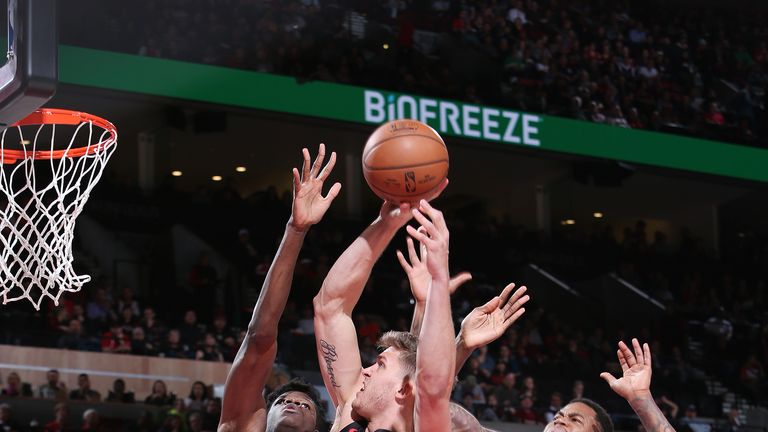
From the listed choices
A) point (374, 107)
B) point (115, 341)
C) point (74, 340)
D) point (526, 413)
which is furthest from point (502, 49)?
point (74, 340)

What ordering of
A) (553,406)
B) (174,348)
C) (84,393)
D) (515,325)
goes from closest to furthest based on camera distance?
(84,393) < (174,348) < (553,406) < (515,325)

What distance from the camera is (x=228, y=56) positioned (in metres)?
12.2

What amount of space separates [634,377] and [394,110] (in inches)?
342

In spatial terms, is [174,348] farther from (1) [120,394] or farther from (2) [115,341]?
(1) [120,394]

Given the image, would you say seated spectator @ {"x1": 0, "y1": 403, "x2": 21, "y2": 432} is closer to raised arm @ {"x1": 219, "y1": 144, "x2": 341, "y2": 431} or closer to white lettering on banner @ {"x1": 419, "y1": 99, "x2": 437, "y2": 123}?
raised arm @ {"x1": 219, "y1": 144, "x2": 341, "y2": 431}

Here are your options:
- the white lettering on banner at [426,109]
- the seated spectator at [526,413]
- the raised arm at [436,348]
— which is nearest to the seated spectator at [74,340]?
the seated spectator at [526,413]

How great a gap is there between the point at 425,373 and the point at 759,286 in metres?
13.7

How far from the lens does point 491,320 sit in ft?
11.7

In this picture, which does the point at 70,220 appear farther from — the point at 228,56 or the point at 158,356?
the point at 228,56

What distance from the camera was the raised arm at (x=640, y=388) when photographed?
3.92 metres

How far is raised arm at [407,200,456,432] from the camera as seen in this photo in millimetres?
2963

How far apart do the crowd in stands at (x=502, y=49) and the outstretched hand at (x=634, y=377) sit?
8.25m

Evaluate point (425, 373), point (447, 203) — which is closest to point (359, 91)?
point (447, 203)

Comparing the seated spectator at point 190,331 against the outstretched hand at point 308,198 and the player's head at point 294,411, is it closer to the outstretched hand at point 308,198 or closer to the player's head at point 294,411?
the player's head at point 294,411
